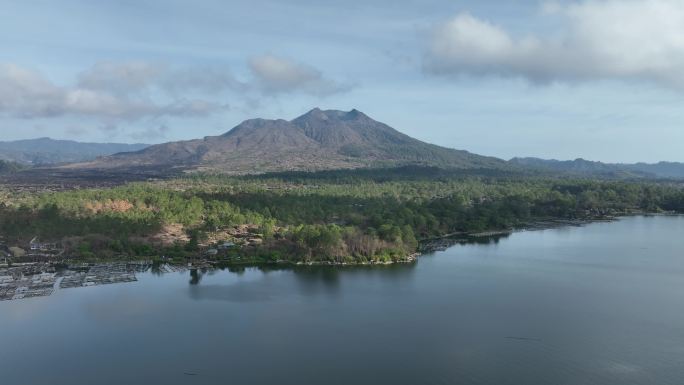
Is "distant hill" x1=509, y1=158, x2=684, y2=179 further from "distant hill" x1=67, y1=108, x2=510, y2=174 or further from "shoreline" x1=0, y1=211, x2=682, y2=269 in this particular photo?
"shoreline" x1=0, y1=211, x2=682, y2=269

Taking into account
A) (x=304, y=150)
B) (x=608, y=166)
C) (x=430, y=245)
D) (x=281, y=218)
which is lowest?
(x=430, y=245)

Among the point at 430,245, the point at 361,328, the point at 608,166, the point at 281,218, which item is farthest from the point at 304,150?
the point at 361,328

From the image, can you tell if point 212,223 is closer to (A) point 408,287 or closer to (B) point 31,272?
(B) point 31,272

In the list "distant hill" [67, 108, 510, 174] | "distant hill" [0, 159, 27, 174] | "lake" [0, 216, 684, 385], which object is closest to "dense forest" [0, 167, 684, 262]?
"lake" [0, 216, 684, 385]

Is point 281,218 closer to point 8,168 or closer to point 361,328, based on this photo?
point 361,328

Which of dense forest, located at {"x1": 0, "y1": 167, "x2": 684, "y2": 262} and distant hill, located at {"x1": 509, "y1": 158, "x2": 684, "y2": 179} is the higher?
distant hill, located at {"x1": 509, "y1": 158, "x2": 684, "y2": 179}

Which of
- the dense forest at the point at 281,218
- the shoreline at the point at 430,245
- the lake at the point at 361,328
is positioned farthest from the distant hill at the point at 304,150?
the lake at the point at 361,328
